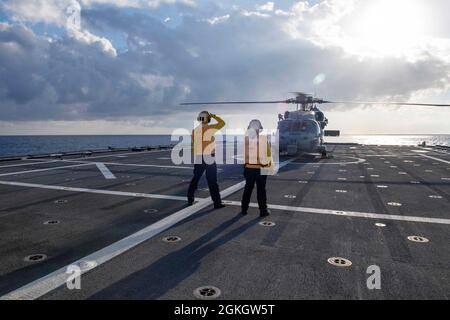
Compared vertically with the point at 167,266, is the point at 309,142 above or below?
above

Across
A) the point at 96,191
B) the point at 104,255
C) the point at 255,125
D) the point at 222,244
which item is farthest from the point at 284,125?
the point at 104,255

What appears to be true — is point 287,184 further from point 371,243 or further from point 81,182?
point 81,182

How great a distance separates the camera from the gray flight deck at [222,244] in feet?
13.7

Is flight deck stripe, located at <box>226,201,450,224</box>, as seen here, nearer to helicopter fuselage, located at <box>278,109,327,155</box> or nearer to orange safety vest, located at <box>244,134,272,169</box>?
orange safety vest, located at <box>244,134,272,169</box>

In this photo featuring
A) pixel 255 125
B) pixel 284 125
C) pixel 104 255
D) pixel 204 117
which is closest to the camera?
pixel 104 255

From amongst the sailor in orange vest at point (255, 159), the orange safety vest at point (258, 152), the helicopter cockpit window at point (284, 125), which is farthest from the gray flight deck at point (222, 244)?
the helicopter cockpit window at point (284, 125)

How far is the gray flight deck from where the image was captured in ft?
13.7

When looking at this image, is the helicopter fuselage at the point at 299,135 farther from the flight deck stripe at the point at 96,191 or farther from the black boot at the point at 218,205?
the black boot at the point at 218,205

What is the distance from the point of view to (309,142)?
23.0 m

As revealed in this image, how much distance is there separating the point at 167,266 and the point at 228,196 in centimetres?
545

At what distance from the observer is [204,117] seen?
848 centimetres

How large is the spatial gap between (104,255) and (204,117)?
4.37 meters

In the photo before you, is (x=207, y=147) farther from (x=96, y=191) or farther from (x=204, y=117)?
(x=96, y=191)
